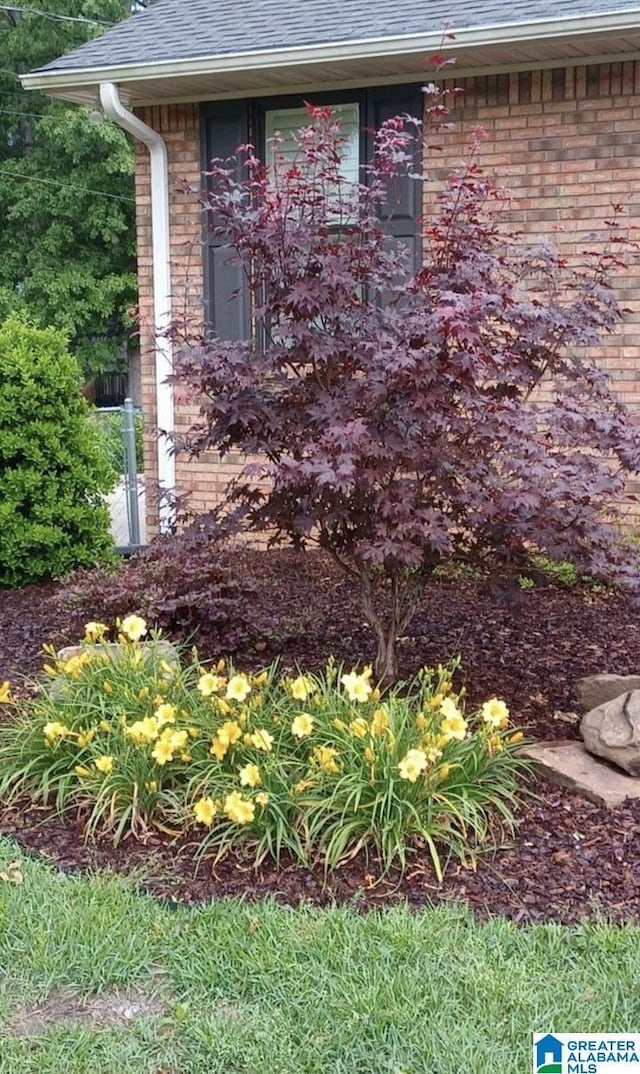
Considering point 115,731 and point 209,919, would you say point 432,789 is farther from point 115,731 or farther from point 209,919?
point 115,731

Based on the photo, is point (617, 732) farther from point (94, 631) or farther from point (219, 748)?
point (94, 631)

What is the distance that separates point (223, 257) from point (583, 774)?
5.29 m

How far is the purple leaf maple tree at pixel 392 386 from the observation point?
152 inches

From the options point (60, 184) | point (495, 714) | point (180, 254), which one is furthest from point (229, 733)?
point (60, 184)

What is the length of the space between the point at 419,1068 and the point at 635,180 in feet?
20.7

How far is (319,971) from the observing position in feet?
8.98

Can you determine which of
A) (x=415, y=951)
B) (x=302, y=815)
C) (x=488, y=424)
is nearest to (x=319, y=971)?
(x=415, y=951)

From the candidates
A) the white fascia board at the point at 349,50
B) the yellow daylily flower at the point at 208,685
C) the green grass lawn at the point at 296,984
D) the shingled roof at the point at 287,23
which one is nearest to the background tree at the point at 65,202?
the shingled roof at the point at 287,23

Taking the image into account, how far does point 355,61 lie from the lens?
713 centimetres

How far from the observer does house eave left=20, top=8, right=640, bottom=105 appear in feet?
21.7

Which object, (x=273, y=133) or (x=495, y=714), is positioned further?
(x=273, y=133)

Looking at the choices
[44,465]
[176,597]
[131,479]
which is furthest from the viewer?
[131,479]

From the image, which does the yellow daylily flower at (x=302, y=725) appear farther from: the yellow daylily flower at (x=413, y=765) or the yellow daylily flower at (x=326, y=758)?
the yellow daylily flower at (x=413, y=765)

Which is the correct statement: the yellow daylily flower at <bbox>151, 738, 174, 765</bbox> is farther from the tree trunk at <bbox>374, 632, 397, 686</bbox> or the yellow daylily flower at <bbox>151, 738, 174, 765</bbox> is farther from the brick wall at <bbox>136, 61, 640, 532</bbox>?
the brick wall at <bbox>136, 61, 640, 532</bbox>
